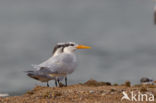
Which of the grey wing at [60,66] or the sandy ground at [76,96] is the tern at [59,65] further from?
the sandy ground at [76,96]

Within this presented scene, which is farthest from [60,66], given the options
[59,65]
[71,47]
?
[71,47]

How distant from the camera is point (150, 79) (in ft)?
48.5

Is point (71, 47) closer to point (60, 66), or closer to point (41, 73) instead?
point (60, 66)

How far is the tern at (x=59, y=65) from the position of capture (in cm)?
1200

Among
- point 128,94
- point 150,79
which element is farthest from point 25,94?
point 150,79

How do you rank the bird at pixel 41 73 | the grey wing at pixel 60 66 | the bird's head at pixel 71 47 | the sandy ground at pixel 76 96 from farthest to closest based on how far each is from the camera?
the bird's head at pixel 71 47 < the bird at pixel 41 73 < the grey wing at pixel 60 66 < the sandy ground at pixel 76 96

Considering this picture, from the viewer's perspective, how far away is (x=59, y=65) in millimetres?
11984

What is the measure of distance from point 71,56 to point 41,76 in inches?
48.4

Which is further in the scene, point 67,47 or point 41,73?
point 67,47

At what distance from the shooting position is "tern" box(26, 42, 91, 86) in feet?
39.4

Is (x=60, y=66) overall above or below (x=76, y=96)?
above

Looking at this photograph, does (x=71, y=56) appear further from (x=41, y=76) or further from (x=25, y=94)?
(x=25, y=94)

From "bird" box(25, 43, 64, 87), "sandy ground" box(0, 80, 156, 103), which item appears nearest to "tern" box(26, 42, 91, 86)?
A: "bird" box(25, 43, 64, 87)

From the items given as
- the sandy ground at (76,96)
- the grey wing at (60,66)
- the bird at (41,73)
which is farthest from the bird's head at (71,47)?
the sandy ground at (76,96)
